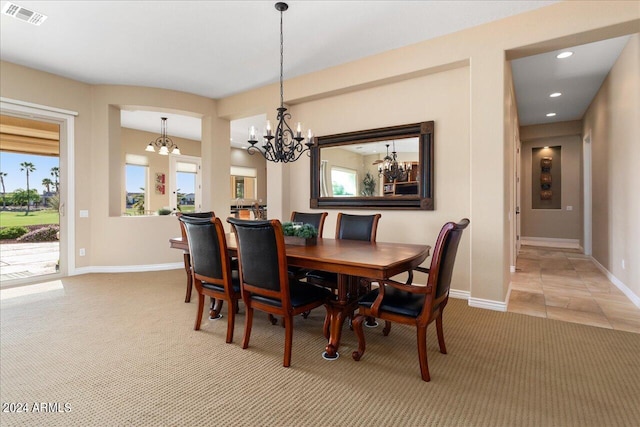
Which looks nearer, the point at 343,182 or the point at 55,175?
the point at 343,182

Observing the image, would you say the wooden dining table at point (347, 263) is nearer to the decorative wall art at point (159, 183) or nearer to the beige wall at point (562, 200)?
the decorative wall art at point (159, 183)

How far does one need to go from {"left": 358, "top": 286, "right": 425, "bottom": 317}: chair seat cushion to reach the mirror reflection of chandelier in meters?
1.94

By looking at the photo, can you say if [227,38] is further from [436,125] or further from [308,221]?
[436,125]

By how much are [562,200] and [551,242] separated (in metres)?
1.02

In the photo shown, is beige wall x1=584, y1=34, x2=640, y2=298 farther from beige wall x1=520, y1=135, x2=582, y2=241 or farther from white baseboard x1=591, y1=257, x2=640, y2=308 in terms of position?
beige wall x1=520, y1=135, x2=582, y2=241

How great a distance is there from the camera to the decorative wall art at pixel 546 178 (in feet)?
24.8

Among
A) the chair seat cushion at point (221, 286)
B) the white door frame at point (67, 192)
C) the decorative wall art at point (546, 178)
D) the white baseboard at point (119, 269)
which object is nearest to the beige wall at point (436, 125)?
the chair seat cushion at point (221, 286)

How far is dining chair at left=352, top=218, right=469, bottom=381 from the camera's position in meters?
1.88

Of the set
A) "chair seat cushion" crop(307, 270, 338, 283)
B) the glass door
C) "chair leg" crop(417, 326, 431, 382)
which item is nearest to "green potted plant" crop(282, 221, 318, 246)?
"chair seat cushion" crop(307, 270, 338, 283)

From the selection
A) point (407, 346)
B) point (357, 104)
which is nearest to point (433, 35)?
point (357, 104)

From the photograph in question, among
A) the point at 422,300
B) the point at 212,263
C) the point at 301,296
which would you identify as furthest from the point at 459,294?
the point at 212,263

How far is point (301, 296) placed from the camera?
2.22m

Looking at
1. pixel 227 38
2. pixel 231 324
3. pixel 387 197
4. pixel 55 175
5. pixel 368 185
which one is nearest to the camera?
pixel 231 324

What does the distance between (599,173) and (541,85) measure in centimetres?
162
